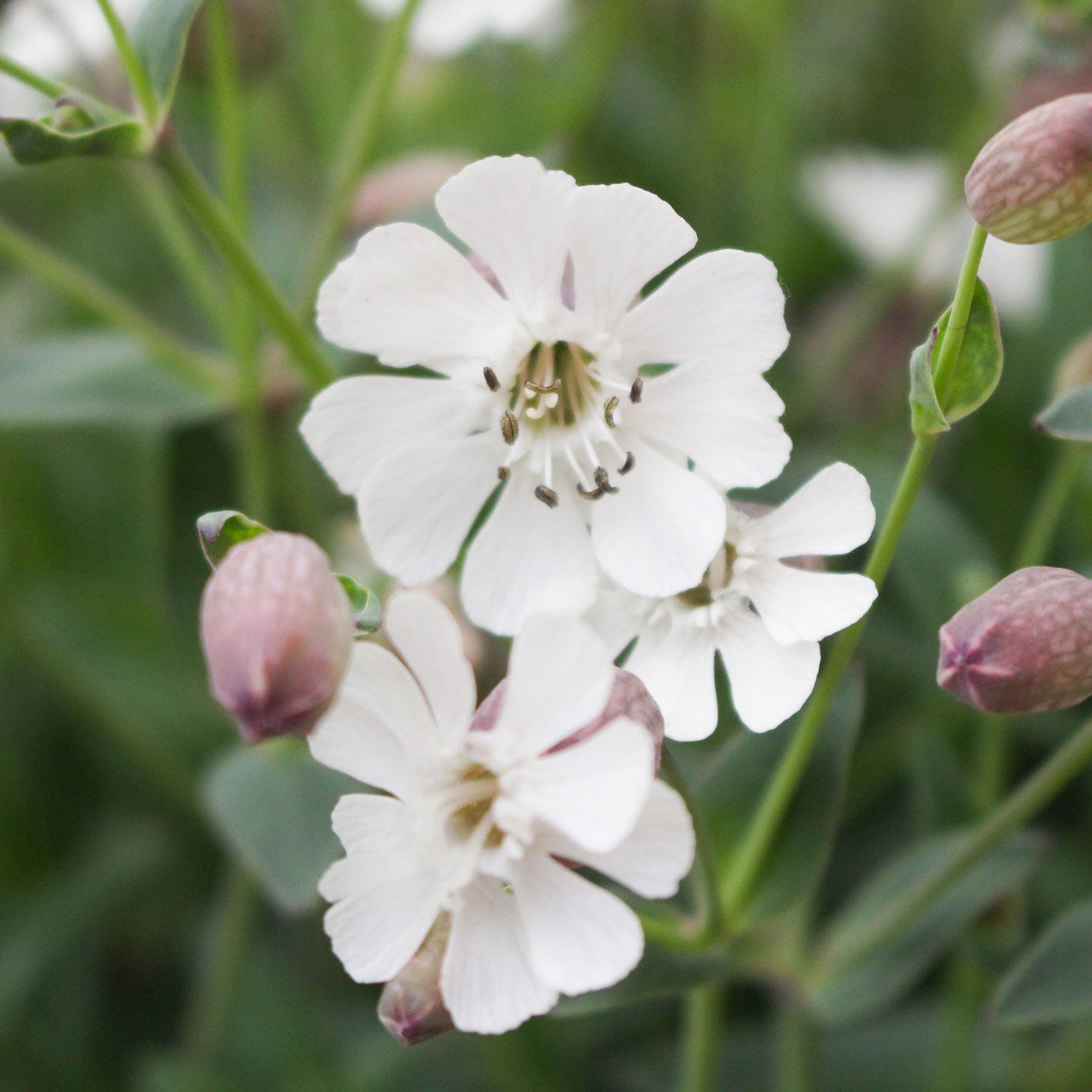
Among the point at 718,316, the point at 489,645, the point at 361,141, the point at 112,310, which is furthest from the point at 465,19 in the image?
the point at 718,316

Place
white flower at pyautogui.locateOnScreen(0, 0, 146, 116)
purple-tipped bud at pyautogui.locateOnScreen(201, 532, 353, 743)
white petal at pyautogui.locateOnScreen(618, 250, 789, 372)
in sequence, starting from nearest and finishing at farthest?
purple-tipped bud at pyautogui.locateOnScreen(201, 532, 353, 743) → white petal at pyautogui.locateOnScreen(618, 250, 789, 372) → white flower at pyautogui.locateOnScreen(0, 0, 146, 116)

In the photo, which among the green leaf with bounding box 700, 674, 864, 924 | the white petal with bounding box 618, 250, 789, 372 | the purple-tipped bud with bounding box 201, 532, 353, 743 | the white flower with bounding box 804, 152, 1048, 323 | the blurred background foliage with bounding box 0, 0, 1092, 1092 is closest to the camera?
the purple-tipped bud with bounding box 201, 532, 353, 743

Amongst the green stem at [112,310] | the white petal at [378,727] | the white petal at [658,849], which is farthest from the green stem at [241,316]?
the white petal at [658,849]

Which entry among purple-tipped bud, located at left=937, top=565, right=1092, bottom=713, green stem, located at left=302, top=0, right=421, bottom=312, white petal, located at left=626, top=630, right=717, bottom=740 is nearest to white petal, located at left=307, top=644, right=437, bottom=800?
white petal, located at left=626, top=630, right=717, bottom=740

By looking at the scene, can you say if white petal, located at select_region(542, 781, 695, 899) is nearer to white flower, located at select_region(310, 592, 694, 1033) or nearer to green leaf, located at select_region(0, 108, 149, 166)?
white flower, located at select_region(310, 592, 694, 1033)

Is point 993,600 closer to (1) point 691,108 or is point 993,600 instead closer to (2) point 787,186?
(2) point 787,186

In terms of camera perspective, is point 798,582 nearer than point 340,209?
Yes

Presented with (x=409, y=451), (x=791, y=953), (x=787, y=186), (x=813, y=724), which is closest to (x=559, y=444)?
(x=409, y=451)
